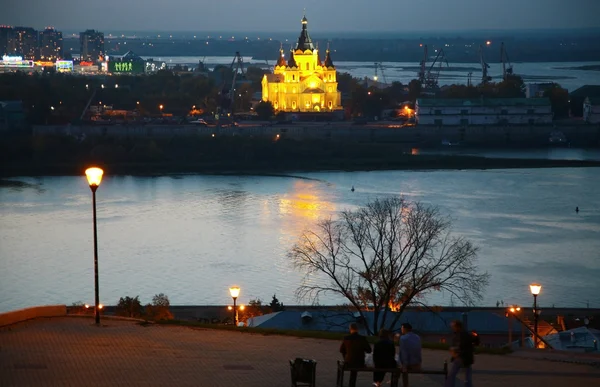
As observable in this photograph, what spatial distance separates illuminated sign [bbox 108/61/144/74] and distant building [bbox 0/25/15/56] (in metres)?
15.3

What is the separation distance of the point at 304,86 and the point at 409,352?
21511 millimetres

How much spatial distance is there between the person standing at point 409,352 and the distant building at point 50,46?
52.8 metres

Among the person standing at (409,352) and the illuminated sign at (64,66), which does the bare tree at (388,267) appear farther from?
the illuminated sign at (64,66)

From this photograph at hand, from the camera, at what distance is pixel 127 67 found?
41.0 m

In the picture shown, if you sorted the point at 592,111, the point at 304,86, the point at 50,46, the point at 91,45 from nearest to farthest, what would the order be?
the point at 592,111 < the point at 304,86 < the point at 50,46 < the point at 91,45

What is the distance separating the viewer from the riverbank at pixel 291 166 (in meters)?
16.9

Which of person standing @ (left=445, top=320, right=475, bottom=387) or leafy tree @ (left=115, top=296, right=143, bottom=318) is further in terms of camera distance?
leafy tree @ (left=115, top=296, right=143, bottom=318)

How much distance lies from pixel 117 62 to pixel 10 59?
5.47 m

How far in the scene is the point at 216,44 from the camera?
274 ft

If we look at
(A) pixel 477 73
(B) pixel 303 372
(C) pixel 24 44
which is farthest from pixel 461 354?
(C) pixel 24 44

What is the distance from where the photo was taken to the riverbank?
1686cm

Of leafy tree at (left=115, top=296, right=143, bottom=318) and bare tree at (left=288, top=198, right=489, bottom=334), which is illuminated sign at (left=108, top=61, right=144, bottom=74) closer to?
bare tree at (left=288, top=198, right=489, bottom=334)

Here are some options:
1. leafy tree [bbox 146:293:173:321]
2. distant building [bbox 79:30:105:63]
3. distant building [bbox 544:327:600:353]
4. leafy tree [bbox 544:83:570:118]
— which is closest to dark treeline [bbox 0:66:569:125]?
leafy tree [bbox 544:83:570:118]

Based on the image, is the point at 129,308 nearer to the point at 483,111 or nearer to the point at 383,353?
the point at 383,353
